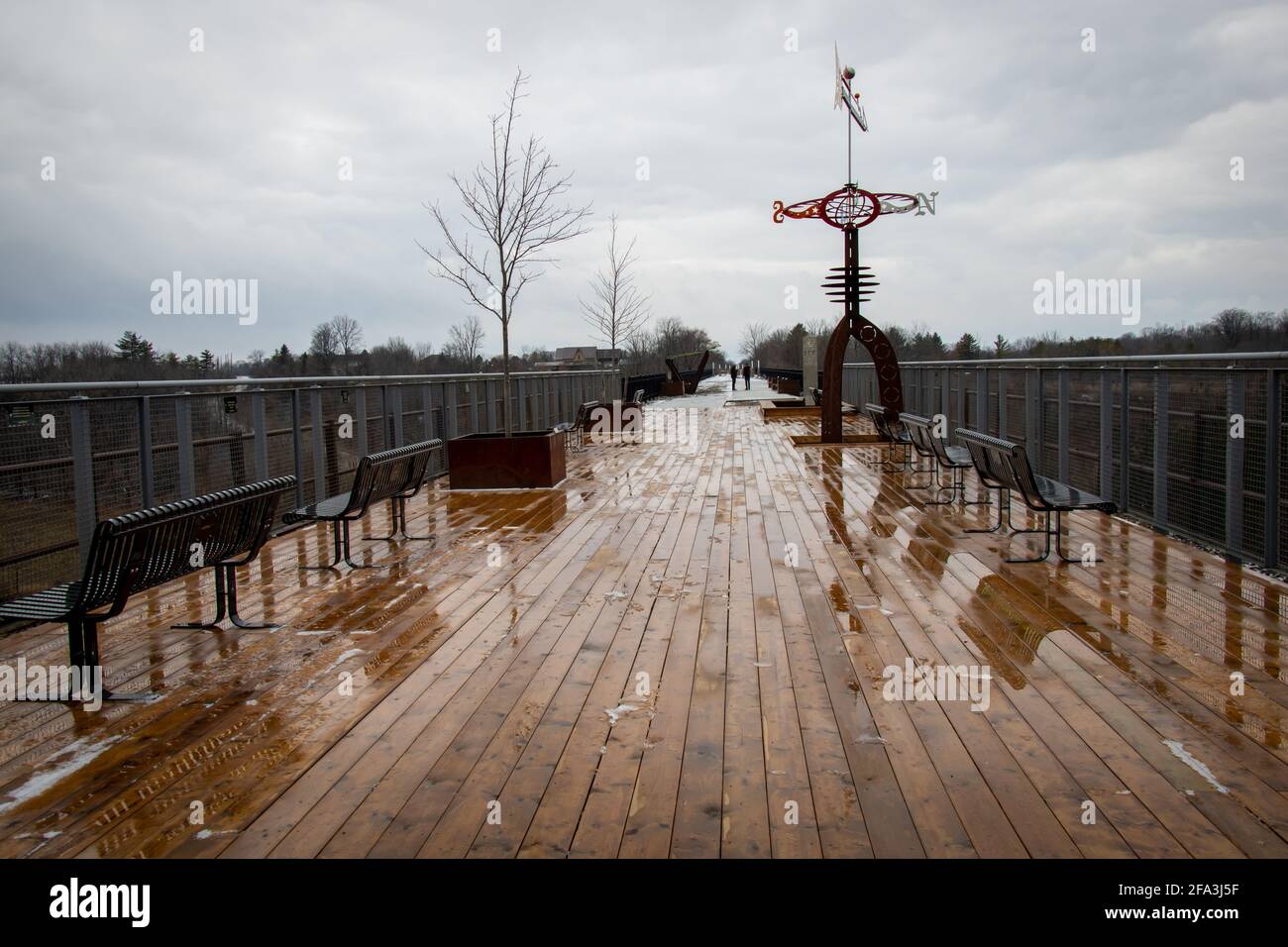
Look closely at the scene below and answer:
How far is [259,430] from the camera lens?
8586 millimetres

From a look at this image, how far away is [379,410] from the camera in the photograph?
11.7 m

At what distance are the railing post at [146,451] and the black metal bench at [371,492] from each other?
3.08 feet

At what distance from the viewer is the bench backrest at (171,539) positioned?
4293mm

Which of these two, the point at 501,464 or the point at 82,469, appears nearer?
the point at 82,469

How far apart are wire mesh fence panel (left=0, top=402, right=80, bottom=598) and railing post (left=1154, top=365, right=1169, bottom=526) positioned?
25.3ft

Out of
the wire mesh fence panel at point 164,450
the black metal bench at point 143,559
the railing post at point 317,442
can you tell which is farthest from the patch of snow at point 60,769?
the railing post at point 317,442

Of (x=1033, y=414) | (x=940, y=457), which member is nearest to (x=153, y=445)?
(x=940, y=457)

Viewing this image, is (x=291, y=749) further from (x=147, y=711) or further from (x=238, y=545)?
(x=238, y=545)

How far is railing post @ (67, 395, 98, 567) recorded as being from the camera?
19.5 ft

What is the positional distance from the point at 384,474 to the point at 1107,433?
6.27m

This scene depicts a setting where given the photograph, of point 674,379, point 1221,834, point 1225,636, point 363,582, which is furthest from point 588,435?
point 674,379

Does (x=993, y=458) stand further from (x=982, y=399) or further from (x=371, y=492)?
(x=982, y=399)
